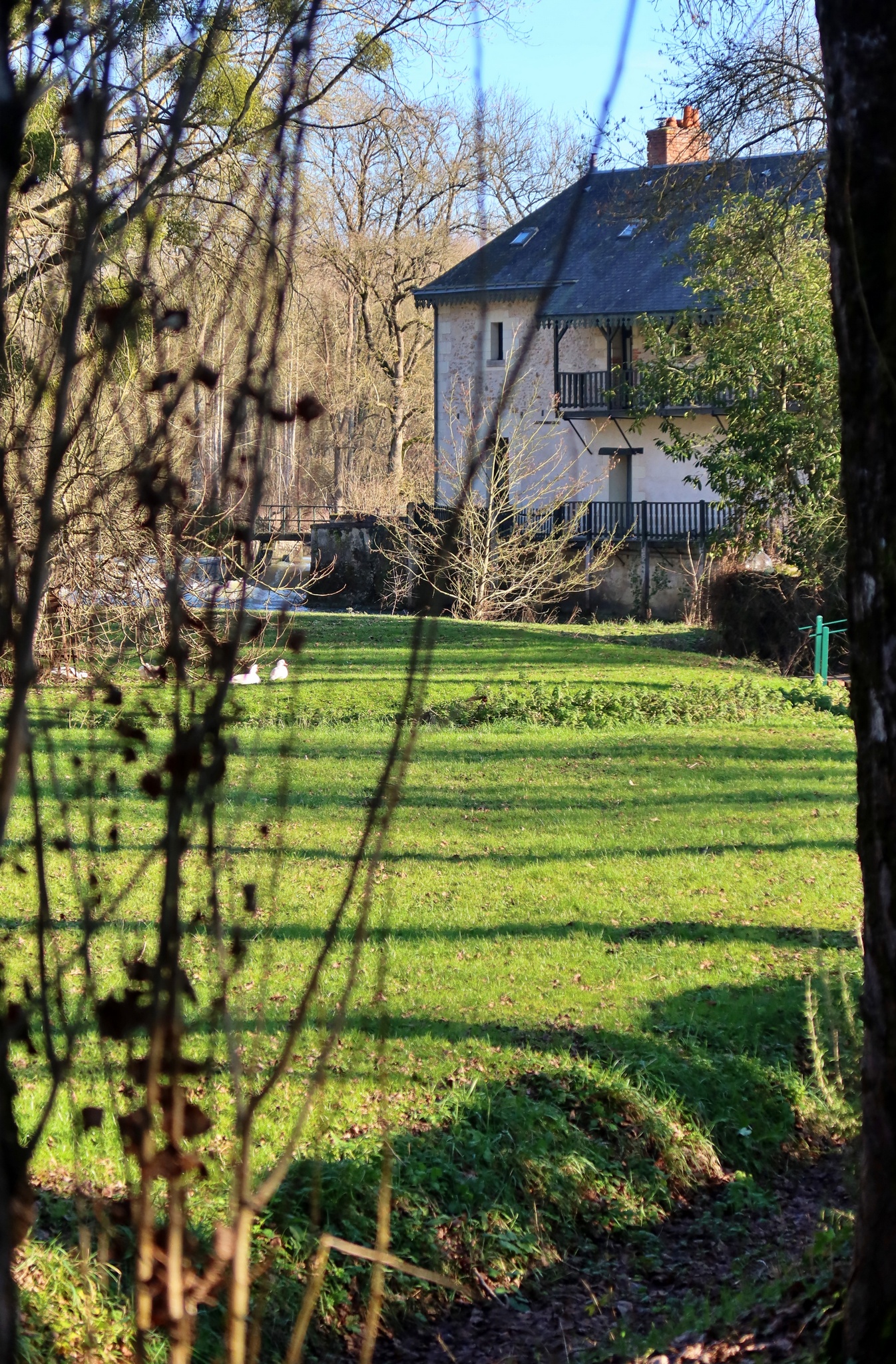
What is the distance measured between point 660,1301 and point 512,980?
88.5 inches

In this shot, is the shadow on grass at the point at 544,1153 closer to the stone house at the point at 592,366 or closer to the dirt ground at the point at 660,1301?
the dirt ground at the point at 660,1301

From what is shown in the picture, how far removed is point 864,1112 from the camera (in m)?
2.71

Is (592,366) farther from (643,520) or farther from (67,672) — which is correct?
(67,672)

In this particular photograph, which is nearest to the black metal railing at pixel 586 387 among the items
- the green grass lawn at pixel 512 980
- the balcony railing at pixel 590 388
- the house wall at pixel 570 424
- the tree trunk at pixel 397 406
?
the balcony railing at pixel 590 388

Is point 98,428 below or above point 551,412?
below

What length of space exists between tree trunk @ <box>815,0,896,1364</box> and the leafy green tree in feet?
41.7

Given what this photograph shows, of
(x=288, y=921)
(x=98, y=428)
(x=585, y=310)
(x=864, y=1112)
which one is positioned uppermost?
(x=585, y=310)

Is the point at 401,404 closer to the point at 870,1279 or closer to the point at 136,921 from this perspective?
the point at 136,921

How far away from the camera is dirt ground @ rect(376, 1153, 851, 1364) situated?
3.57 m

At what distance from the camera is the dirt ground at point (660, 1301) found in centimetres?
357

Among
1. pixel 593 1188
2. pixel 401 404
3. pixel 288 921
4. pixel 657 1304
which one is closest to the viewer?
pixel 657 1304

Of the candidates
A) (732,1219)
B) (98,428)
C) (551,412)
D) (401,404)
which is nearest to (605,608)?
(551,412)

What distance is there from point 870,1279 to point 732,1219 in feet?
8.68

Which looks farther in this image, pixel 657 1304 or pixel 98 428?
pixel 98 428
